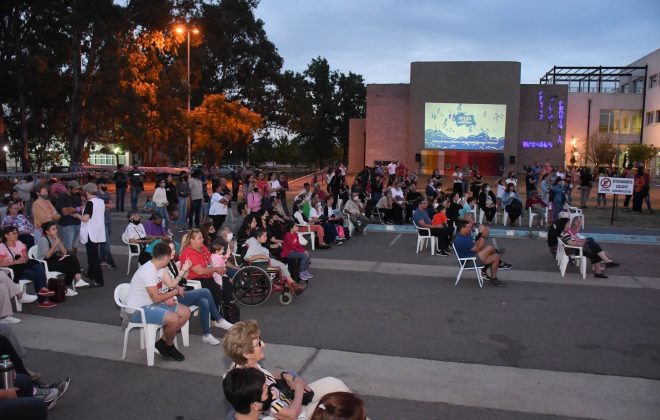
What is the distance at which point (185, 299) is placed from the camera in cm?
634

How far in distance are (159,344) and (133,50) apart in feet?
96.9

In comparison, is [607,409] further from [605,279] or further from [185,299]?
[605,279]

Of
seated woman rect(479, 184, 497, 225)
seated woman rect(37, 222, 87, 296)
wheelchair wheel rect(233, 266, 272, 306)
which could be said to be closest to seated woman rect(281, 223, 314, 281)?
wheelchair wheel rect(233, 266, 272, 306)

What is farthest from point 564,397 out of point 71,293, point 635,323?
point 71,293

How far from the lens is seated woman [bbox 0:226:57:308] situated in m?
7.52

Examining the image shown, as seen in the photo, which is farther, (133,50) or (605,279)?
(133,50)

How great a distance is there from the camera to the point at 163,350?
581 centimetres

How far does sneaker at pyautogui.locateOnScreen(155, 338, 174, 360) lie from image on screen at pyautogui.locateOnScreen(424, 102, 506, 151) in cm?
3341

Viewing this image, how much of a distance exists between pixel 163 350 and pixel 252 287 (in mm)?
2256

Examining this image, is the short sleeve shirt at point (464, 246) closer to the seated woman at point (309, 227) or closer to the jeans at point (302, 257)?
the jeans at point (302, 257)

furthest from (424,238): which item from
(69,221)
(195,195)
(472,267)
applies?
(69,221)

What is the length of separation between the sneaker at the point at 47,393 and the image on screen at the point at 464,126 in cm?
3469

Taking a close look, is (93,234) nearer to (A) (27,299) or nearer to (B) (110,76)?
(A) (27,299)

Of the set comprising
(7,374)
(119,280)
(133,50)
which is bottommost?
(119,280)
